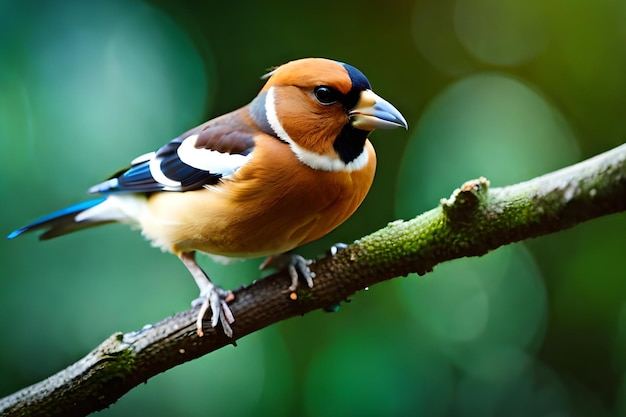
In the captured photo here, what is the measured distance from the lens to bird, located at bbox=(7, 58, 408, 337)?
4.66 ft

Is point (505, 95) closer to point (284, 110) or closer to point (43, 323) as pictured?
point (284, 110)

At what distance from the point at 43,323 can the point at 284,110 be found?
4.54 ft

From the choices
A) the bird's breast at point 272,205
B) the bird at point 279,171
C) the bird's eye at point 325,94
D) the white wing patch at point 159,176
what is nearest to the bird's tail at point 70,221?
the white wing patch at point 159,176

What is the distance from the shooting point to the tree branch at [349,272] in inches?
47.0

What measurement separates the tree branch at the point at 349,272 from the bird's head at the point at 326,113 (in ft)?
0.66

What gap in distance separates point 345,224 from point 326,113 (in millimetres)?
1073

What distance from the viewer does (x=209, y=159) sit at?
160 centimetres

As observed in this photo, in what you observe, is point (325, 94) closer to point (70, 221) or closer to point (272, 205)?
point (272, 205)

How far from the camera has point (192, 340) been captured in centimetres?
150

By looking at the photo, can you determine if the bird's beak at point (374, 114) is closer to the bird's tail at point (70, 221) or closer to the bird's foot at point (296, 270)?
the bird's foot at point (296, 270)

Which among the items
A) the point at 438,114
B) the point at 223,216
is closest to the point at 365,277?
the point at 223,216

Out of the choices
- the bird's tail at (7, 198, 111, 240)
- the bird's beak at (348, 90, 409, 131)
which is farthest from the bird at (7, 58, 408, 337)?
the bird's tail at (7, 198, 111, 240)

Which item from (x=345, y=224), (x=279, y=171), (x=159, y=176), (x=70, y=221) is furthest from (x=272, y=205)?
(x=345, y=224)

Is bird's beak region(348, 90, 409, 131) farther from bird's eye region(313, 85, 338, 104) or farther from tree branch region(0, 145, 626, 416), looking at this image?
tree branch region(0, 145, 626, 416)
